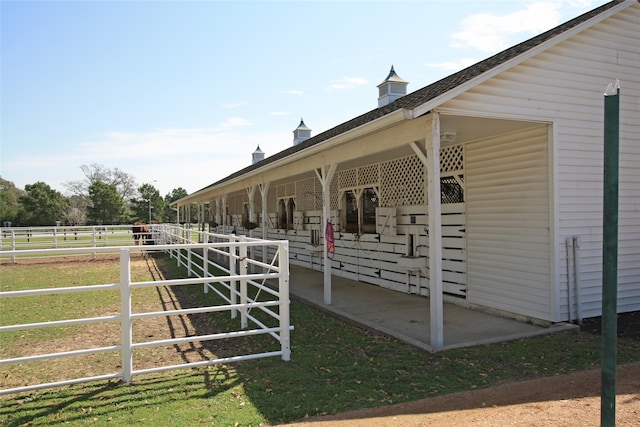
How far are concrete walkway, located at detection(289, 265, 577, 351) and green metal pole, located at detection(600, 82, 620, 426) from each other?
2.72 metres

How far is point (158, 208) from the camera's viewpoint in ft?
203

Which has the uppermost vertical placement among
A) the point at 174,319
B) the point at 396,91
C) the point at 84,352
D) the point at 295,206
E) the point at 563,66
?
the point at 396,91

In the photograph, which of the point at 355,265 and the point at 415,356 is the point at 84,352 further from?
the point at 355,265

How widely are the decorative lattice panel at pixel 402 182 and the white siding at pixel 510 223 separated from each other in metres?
1.14

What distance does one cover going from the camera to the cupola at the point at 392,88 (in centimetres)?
1262

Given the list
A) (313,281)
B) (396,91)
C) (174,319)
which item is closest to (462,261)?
(313,281)

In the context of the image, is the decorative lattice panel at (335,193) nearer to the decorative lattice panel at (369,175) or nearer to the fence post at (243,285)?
the decorative lattice panel at (369,175)

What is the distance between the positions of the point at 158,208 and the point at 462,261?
A: 5981cm

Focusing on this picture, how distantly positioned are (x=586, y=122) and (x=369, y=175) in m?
4.58

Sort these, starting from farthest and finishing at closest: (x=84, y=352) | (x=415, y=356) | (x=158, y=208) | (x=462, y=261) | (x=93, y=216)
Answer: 1. (x=158, y=208)
2. (x=93, y=216)
3. (x=462, y=261)
4. (x=415, y=356)
5. (x=84, y=352)

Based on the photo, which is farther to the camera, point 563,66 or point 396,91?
point 396,91

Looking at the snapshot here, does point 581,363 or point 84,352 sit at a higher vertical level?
point 84,352

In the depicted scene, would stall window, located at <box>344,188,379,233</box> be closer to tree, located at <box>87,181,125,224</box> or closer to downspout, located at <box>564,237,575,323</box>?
downspout, located at <box>564,237,575,323</box>

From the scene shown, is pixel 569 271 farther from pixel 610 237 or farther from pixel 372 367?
pixel 610 237
